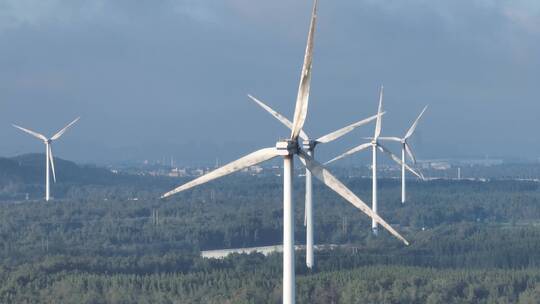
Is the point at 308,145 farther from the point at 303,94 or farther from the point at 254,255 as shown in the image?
the point at 254,255

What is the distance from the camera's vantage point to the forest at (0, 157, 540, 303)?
80.6 meters

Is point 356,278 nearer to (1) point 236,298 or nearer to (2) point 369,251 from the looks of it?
(1) point 236,298

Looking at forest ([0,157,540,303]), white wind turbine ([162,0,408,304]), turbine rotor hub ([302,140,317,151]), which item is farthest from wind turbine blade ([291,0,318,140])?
forest ([0,157,540,303])

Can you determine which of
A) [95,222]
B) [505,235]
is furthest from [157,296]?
[95,222]

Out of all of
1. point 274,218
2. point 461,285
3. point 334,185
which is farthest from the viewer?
point 274,218

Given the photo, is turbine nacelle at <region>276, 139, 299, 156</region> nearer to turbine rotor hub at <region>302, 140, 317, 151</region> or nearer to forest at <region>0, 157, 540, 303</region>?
turbine rotor hub at <region>302, 140, 317, 151</region>

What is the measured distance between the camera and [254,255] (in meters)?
107

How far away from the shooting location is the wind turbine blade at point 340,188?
4547 cm

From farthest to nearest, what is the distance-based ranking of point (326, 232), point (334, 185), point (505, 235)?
point (326, 232), point (505, 235), point (334, 185)

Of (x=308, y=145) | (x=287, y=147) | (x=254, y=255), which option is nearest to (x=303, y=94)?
(x=287, y=147)

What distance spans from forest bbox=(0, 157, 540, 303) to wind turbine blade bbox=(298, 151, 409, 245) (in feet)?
87.2

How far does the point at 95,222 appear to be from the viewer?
14188cm

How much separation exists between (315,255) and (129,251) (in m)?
14.6

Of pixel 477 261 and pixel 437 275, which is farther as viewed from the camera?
pixel 477 261
